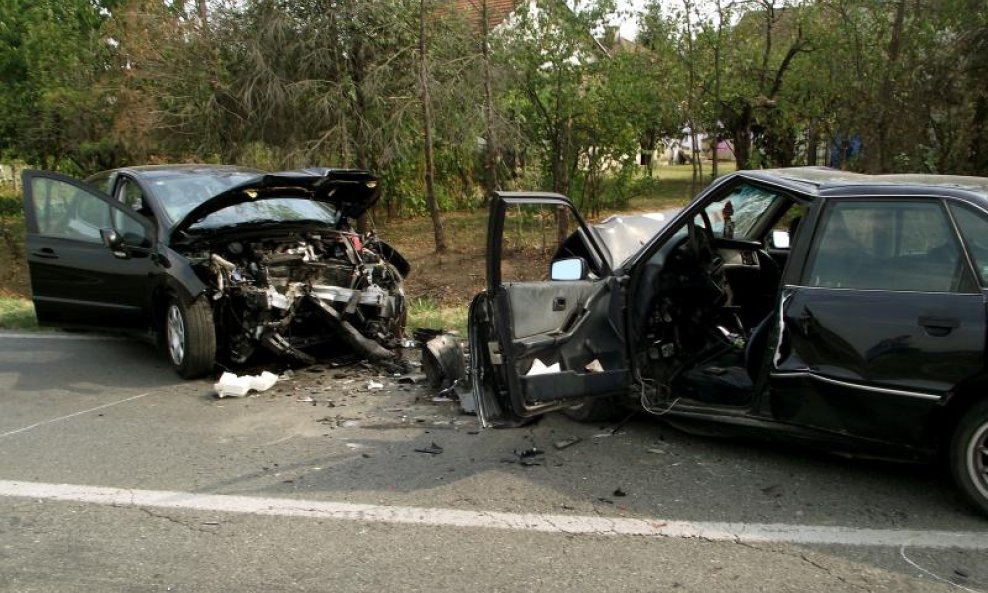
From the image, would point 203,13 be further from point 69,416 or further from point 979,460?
point 979,460

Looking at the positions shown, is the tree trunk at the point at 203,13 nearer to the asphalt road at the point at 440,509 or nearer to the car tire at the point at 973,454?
the asphalt road at the point at 440,509

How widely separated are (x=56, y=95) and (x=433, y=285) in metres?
9.14

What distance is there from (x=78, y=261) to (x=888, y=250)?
691 centimetres

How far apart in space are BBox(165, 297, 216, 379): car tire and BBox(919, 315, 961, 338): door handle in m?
5.20

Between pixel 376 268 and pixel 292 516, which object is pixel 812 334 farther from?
pixel 376 268

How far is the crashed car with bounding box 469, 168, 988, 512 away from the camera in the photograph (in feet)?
12.5

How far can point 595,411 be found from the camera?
5352mm

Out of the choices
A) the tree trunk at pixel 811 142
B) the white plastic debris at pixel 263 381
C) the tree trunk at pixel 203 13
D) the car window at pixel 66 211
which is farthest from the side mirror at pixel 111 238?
the tree trunk at pixel 811 142

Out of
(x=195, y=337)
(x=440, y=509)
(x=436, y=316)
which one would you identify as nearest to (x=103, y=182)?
(x=195, y=337)

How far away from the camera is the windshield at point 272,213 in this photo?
7270 mm

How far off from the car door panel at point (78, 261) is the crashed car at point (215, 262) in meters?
0.01

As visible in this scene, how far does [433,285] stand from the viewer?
11.0 metres

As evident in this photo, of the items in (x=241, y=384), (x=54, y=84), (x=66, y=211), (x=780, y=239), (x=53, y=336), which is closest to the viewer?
(x=780, y=239)

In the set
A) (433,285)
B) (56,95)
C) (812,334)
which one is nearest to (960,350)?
(812,334)
